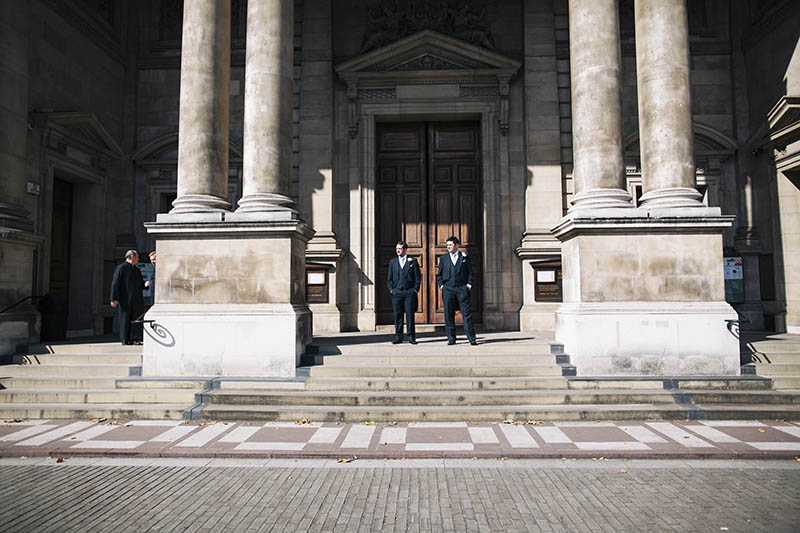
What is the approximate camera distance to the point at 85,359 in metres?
8.77

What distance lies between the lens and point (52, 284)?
1244cm

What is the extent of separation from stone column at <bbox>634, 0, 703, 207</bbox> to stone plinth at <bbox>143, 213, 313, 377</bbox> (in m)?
6.26

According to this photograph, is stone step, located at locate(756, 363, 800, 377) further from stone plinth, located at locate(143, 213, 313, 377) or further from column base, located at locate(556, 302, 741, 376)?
stone plinth, located at locate(143, 213, 313, 377)

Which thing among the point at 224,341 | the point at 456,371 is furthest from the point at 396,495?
the point at 224,341

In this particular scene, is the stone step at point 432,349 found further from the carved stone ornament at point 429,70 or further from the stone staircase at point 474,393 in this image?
the carved stone ornament at point 429,70

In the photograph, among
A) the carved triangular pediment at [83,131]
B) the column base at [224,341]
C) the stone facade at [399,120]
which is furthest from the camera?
the stone facade at [399,120]

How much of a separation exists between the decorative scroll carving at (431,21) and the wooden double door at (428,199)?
2184 millimetres

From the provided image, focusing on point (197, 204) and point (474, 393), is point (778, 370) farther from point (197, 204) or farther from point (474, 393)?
point (197, 204)

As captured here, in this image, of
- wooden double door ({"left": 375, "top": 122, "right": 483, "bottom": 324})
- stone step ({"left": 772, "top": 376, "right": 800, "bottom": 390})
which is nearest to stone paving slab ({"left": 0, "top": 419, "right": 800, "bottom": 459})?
stone step ({"left": 772, "top": 376, "right": 800, "bottom": 390})

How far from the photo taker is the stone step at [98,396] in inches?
302

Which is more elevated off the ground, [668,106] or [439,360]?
[668,106]

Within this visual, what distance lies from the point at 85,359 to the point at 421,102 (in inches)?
377

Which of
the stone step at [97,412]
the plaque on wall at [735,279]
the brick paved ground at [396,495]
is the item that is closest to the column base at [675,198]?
the brick paved ground at [396,495]

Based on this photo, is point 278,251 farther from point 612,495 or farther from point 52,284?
point 52,284
